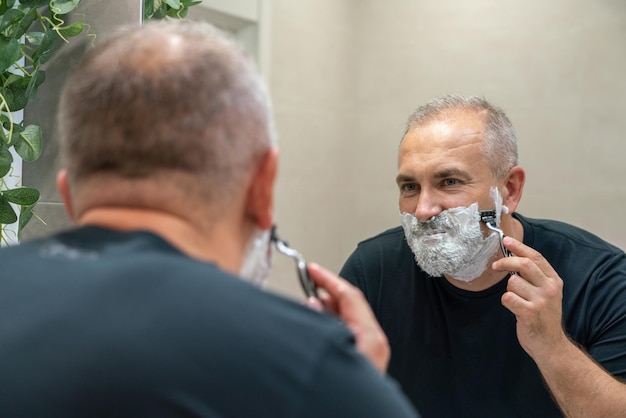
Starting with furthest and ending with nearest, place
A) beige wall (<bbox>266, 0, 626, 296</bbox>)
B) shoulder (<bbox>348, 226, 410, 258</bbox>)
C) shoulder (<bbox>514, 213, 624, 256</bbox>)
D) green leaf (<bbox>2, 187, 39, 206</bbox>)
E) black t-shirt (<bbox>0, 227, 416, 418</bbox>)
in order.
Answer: beige wall (<bbox>266, 0, 626, 296</bbox>) < shoulder (<bbox>348, 226, 410, 258</bbox>) < shoulder (<bbox>514, 213, 624, 256</bbox>) < green leaf (<bbox>2, 187, 39, 206</bbox>) < black t-shirt (<bbox>0, 227, 416, 418</bbox>)

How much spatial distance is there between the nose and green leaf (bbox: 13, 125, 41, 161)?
669 mm

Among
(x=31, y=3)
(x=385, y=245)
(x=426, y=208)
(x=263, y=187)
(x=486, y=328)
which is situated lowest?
(x=486, y=328)

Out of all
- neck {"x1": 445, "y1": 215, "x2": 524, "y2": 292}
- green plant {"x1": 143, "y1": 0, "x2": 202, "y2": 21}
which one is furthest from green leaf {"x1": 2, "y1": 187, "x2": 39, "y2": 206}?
neck {"x1": 445, "y1": 215, "x2": 524, "y2": 292}

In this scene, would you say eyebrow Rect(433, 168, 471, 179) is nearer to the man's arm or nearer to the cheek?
the cheek

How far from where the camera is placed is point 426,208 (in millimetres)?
1372

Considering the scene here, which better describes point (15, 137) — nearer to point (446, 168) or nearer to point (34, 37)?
point (34, 37)

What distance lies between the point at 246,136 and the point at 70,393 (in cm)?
23

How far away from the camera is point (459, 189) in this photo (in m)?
1.39

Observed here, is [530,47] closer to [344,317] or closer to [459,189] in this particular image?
→ [459,189]

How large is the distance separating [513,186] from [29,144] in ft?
2.87

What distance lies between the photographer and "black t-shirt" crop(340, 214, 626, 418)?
1311 mm

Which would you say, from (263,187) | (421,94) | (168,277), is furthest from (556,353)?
(421,94)

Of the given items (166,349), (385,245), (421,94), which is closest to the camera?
(166,349)

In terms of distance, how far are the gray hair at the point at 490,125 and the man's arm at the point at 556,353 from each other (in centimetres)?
25
